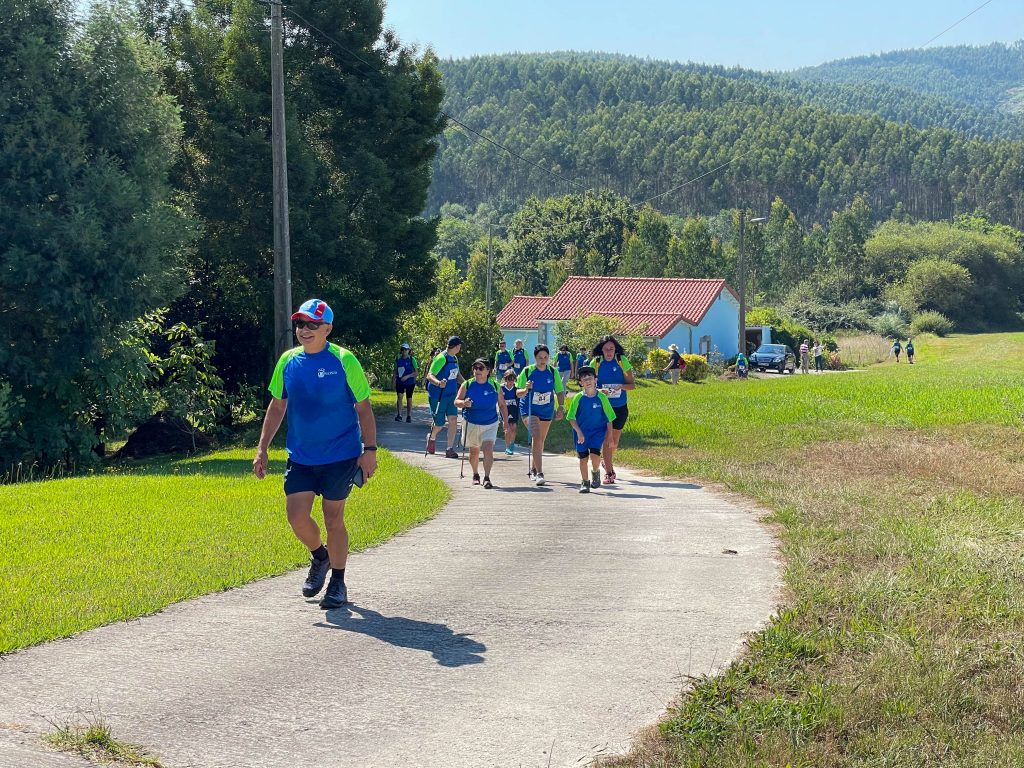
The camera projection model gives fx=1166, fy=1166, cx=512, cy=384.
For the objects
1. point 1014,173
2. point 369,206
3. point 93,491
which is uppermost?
point 1014,173

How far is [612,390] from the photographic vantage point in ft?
51.3

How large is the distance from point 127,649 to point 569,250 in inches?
3810

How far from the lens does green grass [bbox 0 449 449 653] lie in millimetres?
7715

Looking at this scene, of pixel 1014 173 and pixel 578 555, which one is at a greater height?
pixel 1014 173

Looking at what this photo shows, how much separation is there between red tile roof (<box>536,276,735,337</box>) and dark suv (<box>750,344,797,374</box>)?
13.1ft

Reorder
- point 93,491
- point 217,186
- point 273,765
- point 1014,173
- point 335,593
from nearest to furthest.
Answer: point 273,765, point 335,593, point 93,491, point 217,186, point 1014,173

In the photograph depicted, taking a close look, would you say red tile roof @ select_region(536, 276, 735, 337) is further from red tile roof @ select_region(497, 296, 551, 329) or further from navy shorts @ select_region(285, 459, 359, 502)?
navy shorts @ select_region(285, 459, 359, 502)

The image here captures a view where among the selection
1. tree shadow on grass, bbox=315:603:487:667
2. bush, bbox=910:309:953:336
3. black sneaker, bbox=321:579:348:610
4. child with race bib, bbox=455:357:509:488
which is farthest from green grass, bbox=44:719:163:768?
bush, bbox=910:309:953:336

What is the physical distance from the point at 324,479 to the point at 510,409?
12788mm

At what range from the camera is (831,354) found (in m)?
75.1

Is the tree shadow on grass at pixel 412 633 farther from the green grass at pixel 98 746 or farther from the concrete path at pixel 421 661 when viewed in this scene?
the green grass at pixel 98 746

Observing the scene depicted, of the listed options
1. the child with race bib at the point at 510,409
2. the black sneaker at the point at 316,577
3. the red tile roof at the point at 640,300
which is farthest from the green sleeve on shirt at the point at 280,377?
the red tile roof at the point at 640,300

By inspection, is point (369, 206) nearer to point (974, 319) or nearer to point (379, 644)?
point (379, 644)

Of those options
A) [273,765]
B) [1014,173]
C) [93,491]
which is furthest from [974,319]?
[273,765]
